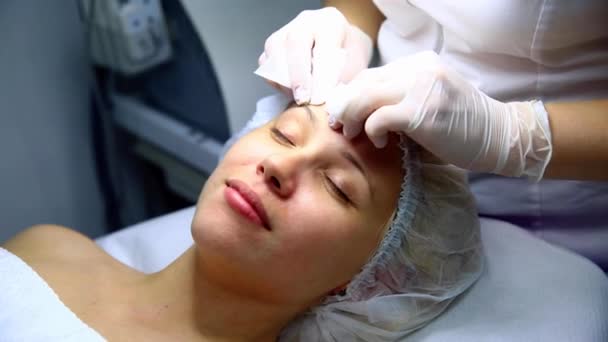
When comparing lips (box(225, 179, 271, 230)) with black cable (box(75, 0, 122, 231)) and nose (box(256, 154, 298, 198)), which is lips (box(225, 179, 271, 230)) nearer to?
nose (box(256, 154, 298, 198))

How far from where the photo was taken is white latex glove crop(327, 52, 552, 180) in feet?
3.54

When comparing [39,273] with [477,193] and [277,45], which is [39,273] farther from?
[477,193]

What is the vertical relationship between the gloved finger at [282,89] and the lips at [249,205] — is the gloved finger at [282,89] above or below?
above

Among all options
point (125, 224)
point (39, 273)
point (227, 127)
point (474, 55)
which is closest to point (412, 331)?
point (474, 55)

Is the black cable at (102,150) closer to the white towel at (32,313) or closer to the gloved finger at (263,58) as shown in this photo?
the gloved finger at (263,58)

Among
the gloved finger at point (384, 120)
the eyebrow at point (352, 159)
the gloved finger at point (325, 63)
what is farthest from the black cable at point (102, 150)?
the gloved finger at point (384, 120)

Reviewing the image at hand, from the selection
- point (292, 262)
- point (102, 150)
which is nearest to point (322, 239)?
point (292, 262)

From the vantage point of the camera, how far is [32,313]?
1126 millimetres

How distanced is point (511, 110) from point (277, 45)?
0.44 meters

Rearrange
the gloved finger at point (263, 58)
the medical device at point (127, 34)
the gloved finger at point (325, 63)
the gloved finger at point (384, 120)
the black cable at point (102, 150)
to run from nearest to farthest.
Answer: the gloved finger at point (384, 120) < the gloved finger at point (325, 63) < the gloved finger at point (263, 58) < the medical device at point (127, 34) < the black cable at point (102, 150)

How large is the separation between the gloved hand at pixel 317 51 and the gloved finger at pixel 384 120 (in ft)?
0.46

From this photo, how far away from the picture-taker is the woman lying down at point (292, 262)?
111cm

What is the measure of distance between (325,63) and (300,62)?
45mm

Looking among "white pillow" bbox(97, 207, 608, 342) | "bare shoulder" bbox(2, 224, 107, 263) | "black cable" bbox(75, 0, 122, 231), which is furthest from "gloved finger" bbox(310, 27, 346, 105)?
"black cable" bbox(75, 0, 122, 231)
